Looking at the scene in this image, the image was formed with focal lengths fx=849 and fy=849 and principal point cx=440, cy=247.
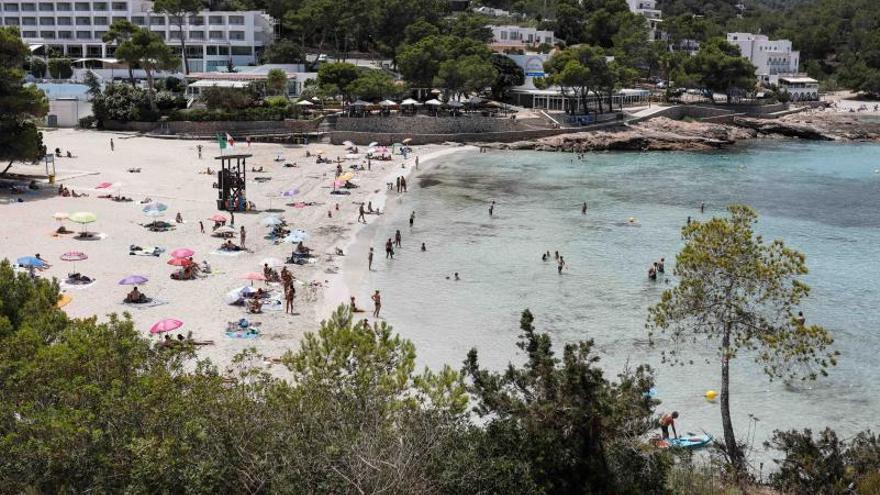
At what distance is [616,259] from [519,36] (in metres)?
85.4

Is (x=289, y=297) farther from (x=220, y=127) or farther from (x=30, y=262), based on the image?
(x=220, y=127)

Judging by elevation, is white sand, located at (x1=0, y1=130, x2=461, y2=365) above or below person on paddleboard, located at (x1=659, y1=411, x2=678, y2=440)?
above

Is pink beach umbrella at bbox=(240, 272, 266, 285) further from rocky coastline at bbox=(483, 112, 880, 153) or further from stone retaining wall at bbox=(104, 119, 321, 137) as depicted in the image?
rocky coastline at bbox=(483, 112, 880, 153)

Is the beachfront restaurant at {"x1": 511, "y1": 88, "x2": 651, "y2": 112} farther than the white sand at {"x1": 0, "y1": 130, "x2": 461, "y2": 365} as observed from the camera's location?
Yes

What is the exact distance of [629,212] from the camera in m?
46.9

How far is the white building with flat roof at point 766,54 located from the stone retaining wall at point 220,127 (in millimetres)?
74996

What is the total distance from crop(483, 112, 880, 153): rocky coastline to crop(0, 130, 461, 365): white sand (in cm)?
1649

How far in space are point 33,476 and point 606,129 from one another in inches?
2855

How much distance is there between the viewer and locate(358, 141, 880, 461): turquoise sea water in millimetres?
22734

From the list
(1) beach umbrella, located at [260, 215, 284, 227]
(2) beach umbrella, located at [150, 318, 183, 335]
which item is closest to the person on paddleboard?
(2) beach umbrella, located at [150, 318, 183, 335]

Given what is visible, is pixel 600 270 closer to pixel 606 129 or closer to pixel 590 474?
pixel 590 474

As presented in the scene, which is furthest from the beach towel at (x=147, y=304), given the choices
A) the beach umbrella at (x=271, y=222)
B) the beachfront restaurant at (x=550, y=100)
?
the beachfront restaurant at (x=550, y=100)

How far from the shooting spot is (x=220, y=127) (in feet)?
223

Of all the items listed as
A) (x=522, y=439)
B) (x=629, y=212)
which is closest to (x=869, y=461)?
(x=522, y=439)
